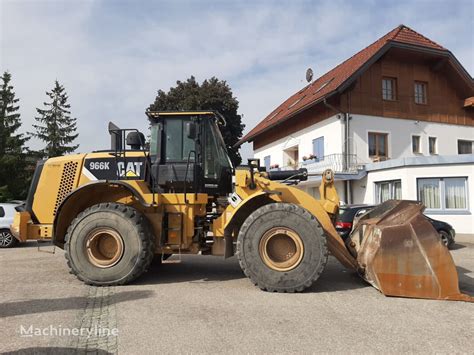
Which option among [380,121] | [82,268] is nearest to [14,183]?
[380,121]

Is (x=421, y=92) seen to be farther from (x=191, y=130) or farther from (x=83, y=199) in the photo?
(x=83, y=199)

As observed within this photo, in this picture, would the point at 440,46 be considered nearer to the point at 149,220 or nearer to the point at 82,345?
the point at 149,220

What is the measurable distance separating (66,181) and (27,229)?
105cm

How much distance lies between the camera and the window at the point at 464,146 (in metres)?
24.4

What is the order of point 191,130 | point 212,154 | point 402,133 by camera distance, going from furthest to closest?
point 402,133
point 212,154
point 191,130

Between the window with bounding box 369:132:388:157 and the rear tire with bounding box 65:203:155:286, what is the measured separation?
17505mm

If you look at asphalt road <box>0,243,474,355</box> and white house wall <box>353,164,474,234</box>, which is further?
white house wall <box>353,164,474,234</box>

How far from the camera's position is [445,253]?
19.2 ft

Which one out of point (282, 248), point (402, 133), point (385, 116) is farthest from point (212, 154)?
point (402, 133)

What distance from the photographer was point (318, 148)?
23.5 metres

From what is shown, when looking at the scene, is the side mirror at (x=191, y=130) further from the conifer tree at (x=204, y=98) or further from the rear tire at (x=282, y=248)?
the conifer tree at (x=204, y=98)

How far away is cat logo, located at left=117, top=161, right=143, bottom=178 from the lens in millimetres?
7407

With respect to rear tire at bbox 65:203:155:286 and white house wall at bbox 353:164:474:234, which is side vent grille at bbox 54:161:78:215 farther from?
white house wall at bbox 353:164:474:234

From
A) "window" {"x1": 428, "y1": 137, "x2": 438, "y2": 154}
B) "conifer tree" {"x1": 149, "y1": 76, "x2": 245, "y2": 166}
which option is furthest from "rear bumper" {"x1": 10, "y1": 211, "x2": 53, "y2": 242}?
"conifer tree" {"x1": 149, "y1": 76, "x2": 245, "y2": 166}
